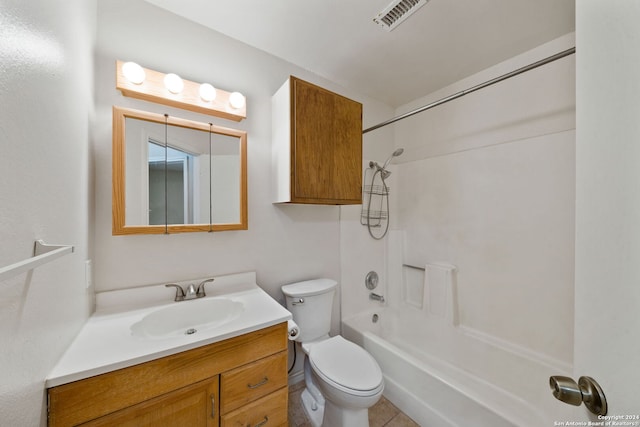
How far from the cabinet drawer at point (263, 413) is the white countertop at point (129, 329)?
1.18 ft

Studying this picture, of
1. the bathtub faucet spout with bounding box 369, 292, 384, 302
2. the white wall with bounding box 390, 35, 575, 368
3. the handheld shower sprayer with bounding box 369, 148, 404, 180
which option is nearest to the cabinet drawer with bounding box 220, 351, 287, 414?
the bathtub faucet spout with bounding box 369, 292, 384, 302

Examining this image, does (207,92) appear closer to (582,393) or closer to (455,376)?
(582,393)

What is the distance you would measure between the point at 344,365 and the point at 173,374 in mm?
906

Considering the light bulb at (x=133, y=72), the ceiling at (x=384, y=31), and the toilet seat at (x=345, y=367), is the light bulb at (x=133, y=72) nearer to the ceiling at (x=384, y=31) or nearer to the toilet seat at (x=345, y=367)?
the ceiling at (x=384, y=31)

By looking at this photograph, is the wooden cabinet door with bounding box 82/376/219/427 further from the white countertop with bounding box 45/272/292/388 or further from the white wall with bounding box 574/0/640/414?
the white wall with bounding box 574/0/640/414

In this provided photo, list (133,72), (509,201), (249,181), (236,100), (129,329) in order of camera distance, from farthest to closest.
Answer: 1. (509,201)
2. (249,181)
3. (236,100)
4. (133,72)
5. (129,329)

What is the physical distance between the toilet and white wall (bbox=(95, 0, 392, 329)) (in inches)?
8.9

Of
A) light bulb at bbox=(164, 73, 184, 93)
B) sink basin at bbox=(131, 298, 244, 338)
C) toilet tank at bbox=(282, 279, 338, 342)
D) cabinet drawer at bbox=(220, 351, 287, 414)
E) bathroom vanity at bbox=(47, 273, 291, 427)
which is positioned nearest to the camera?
bathroom vanity at bbox=(47, 273, 291, 427)

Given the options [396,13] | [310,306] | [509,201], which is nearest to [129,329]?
[310,306]

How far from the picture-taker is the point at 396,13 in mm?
1429

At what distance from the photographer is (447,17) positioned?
1452 mm

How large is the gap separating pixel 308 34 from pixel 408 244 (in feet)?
6.53

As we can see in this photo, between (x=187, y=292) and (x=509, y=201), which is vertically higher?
(x=509, y=201)

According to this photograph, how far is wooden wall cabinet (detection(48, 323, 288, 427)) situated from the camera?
786 mm
